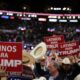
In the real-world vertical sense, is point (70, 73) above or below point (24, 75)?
below

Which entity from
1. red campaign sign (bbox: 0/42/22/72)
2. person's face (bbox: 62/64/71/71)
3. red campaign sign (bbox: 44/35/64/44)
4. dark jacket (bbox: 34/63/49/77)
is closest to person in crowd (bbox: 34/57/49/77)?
dark jacket (bbox: 34/63/49/77)

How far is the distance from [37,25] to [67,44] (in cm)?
3956

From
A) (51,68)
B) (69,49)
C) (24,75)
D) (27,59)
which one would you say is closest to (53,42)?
(69,49)

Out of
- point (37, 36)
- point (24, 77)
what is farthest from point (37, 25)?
point (24, 77)

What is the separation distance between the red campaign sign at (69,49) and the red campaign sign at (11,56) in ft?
11.3

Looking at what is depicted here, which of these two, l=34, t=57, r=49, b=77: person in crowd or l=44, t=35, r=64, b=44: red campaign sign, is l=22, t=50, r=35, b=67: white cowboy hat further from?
l=44, t=35, r=64, b=44: red campaign sign

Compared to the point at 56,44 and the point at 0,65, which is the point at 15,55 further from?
the point at 56,44

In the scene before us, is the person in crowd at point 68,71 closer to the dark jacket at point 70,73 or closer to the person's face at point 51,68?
the dark jacket at point 70,73

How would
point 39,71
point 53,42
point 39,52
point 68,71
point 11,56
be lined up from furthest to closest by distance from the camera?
1. point 53,42
2. point 68,71
3. point 39,52
4. point 39,71
5. point 11,56

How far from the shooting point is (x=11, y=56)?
7004mm

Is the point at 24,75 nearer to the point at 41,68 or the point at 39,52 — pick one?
the point at 41,68

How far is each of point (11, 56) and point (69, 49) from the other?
3549 millimetres

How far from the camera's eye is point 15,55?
7.00 meters

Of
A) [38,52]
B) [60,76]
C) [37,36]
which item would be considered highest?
[38,52]
